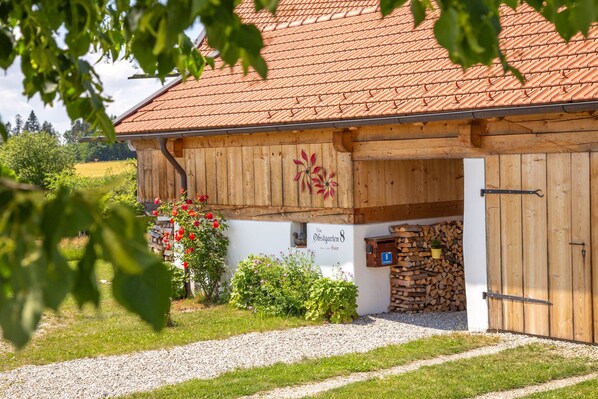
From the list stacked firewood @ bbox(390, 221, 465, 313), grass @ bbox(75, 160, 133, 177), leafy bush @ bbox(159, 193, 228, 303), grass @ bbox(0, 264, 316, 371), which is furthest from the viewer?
grass @ bbox(75, 160, 133, 177)

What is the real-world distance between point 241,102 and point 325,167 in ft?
7.67

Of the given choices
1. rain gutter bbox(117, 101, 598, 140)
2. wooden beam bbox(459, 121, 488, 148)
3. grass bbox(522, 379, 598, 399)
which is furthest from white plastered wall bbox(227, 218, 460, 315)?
Answer: grass bbox(522, 379, 598, 399)

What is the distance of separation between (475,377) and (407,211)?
4545mm

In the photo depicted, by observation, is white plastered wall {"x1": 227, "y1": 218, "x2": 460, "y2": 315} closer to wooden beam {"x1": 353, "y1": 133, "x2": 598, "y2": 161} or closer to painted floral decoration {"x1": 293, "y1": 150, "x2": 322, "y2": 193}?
painted floral decoration {"x1": 293, "y1": 150, "x2": 322, "y2": 193}

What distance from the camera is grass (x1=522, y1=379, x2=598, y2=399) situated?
26.9 ft

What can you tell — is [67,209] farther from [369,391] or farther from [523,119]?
[523,119]

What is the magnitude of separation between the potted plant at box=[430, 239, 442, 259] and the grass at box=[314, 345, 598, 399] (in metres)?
3.23

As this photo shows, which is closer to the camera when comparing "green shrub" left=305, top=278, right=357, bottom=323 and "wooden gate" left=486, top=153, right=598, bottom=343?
"wooden gate" left=486, top=153, right=598, bottom=343

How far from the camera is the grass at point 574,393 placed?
8.20 m

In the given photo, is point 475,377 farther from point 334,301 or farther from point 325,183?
point 325,183

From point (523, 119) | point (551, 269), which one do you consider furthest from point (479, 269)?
point (523, 119)

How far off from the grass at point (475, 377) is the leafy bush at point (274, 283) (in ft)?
12.1

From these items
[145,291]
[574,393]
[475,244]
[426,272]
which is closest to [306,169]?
[426,272]

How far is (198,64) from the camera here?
5609mm
